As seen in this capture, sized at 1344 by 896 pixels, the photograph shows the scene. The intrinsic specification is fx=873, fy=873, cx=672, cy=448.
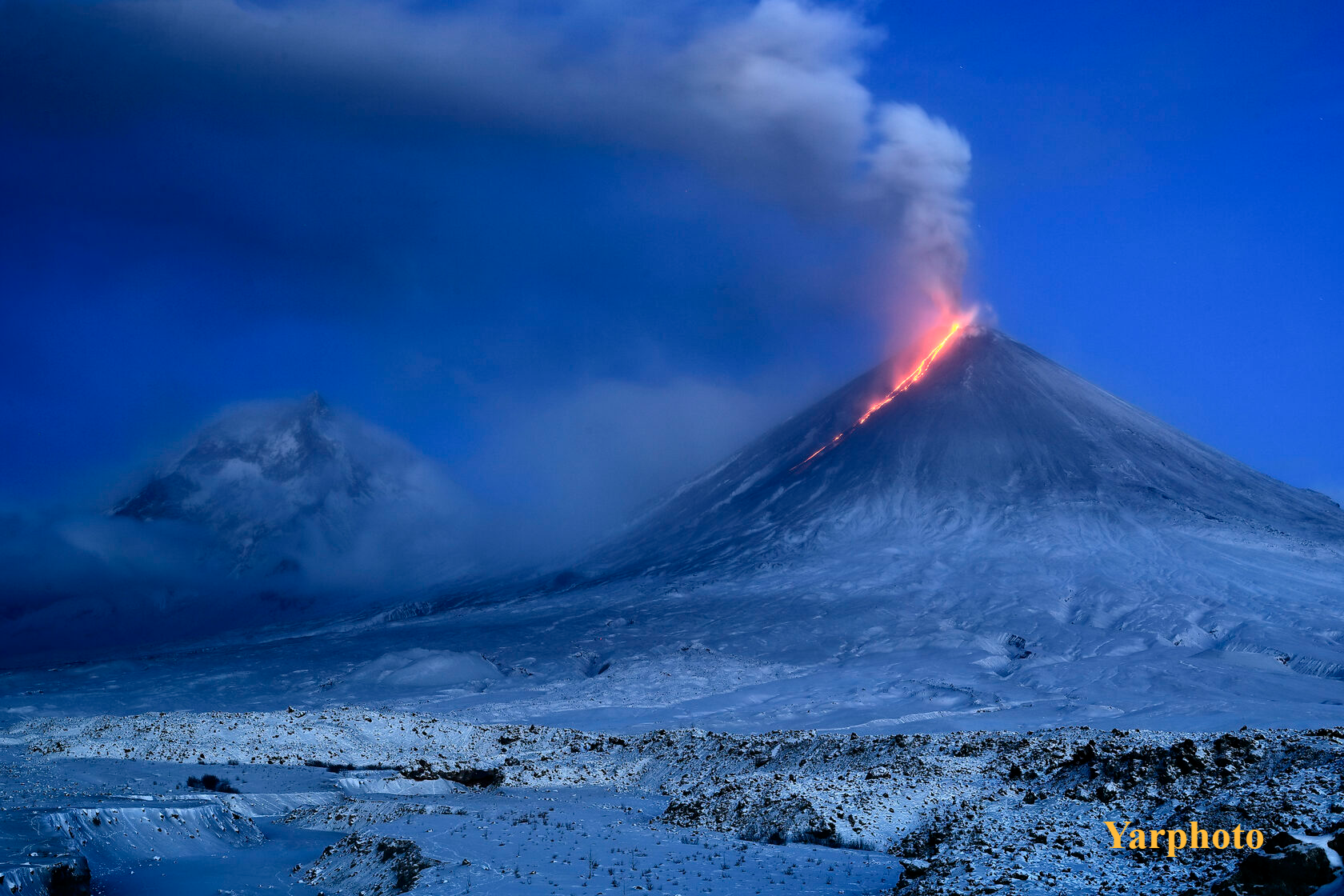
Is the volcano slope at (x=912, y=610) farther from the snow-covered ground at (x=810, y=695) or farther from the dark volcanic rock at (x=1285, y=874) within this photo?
the dark volcanic rock at (x=1285, y=874)

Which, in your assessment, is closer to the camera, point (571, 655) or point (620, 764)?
point (620, 764)

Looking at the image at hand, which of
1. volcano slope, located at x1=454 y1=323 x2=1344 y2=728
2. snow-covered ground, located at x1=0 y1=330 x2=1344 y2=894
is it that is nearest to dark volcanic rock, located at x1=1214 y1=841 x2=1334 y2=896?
snow-covered ground, located at x1=0 y1=330 x2=1344 y2=894

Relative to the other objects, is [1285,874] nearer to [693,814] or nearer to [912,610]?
[693,814]

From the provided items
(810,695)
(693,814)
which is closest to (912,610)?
(810,695)

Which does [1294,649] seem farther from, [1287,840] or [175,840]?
[175,840]

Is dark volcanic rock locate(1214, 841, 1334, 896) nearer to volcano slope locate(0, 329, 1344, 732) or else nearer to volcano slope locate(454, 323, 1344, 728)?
volcano slope locate(0, 329, 1344, 732)

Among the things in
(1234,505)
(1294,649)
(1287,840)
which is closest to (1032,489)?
(1234,505)
